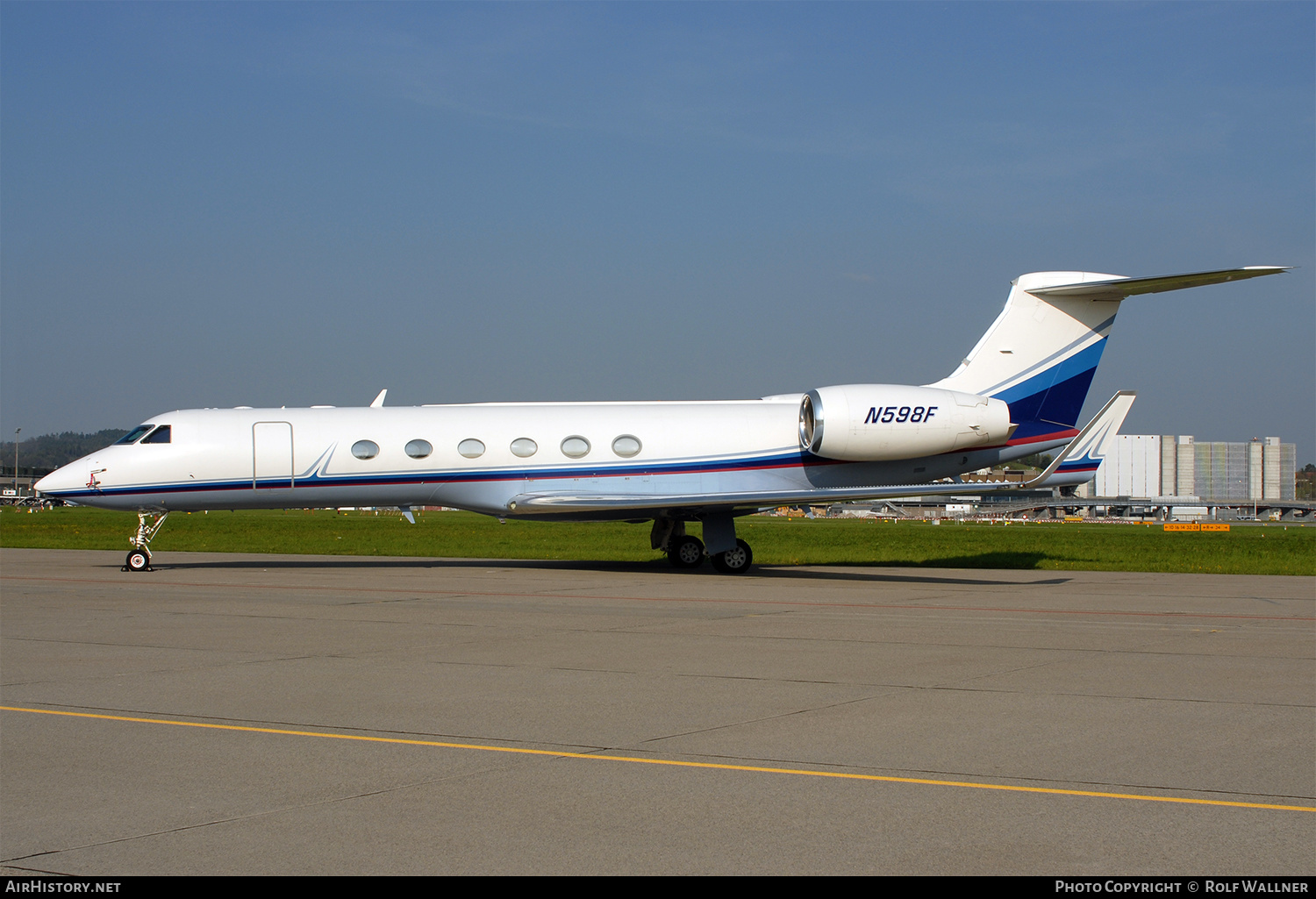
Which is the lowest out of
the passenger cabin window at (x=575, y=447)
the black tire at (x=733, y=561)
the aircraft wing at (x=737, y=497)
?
the black tire at (x=733, y=561)

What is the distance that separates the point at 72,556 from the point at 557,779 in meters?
23.5

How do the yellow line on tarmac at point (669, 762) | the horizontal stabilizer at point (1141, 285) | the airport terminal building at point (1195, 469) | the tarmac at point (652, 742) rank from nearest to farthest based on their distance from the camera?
the tarmac at point (652, 742)
the yellow line on tarmac at point (669, 762)
the horizontal stabilizer at point (1141, 285)
the airport terminal building at point (1195, 469)

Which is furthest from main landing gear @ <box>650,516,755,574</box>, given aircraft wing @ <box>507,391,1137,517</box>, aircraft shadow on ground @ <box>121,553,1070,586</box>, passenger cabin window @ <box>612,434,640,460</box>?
passenger cabin window @ <box>612,434,640,460</box>

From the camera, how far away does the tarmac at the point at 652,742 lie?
467cm

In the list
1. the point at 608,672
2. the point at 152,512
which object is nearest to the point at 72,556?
the point at 152,512

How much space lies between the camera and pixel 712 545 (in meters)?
21.3

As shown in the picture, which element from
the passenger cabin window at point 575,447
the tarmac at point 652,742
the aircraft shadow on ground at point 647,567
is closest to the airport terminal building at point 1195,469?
Answer: the aircraft shadow on ground at point 647,567

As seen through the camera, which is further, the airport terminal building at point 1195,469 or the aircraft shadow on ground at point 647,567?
the airport terminal building at point 1195,469

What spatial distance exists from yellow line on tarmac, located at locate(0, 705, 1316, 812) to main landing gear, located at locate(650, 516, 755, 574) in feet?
45.5

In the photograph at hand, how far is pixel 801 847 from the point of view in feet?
15.3

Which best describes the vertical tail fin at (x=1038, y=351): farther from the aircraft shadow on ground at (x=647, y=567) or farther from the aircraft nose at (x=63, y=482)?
the aircraft nose at (x=63, y=482)

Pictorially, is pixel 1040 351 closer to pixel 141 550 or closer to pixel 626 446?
pixel 626 446

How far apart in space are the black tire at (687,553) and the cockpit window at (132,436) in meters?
10.3

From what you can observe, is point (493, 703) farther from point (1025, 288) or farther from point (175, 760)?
point (1025, 288)
